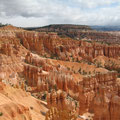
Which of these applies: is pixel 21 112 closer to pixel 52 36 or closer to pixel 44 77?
pixel 44 77

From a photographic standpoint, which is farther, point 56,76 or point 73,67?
point 73,67

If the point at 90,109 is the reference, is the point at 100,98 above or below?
above

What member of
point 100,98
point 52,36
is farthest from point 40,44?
point 100,98

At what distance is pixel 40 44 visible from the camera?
2359 inches

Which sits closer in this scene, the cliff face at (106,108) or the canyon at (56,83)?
the canyon at (56,83)

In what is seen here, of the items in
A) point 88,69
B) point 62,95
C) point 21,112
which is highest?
point 21,112

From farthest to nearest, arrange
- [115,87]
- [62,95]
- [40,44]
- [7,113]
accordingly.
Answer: [40,44]
[115,87]
[62,95]
[7,113]

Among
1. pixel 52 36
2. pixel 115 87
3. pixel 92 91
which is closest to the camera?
pixel 92 91

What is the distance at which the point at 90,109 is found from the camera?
20.8 meters

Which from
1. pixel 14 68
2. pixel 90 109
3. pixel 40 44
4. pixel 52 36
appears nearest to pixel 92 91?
pixel 90 109

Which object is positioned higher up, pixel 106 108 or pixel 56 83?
pixel 106 108

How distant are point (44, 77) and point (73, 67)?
1881 centimetres

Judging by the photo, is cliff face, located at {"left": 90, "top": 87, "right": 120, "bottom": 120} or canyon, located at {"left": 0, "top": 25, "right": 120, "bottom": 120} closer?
canyon, located at {"left": 0, "top": 25, "right": 120, "bottom": 120}

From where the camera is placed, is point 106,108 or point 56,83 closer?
point 106,108
